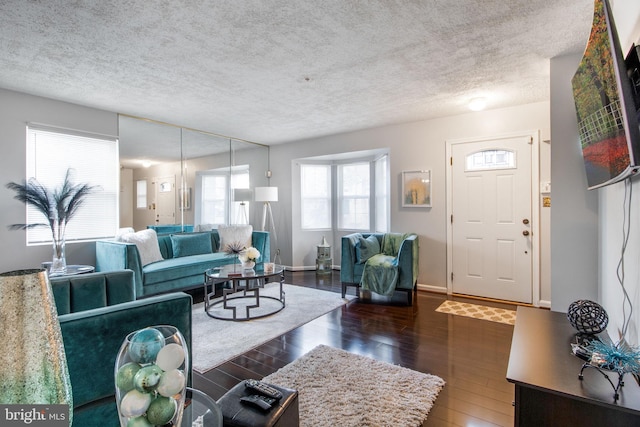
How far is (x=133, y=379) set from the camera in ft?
2.66

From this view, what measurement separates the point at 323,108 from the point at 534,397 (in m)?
3.55

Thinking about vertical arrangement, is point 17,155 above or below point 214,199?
above

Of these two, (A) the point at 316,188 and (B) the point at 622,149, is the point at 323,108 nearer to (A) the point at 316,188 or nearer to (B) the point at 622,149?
(A) the point at 316,188

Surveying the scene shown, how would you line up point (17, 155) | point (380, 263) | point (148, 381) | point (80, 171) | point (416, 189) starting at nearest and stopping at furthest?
1. point (148, 381)
2. point (17, 155)
3. point (80, 171)
4. point (380, 263)
5. point (416, 189)

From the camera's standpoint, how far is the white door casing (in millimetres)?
3785

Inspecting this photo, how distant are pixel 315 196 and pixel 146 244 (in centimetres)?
312

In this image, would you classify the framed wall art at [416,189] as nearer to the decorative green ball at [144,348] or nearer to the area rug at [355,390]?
the area rug at [355,390]

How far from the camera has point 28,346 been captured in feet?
2.17

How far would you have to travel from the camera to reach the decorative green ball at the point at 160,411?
80cm

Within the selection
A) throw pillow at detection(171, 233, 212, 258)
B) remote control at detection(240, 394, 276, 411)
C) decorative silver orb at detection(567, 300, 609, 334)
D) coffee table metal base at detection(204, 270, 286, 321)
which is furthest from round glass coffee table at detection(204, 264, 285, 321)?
decorative silver orb at detection(567, 300, 609, 334)

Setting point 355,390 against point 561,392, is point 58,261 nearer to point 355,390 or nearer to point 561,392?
point 355,390

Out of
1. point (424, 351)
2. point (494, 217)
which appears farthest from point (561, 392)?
point (494, 217)

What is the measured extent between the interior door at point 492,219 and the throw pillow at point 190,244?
146 inches

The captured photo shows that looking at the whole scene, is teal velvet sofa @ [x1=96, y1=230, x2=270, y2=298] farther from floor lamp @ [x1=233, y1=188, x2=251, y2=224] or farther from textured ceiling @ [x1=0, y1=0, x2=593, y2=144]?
textured ceiling @ [x1=0, y1=0, x2=593, y2=144]
